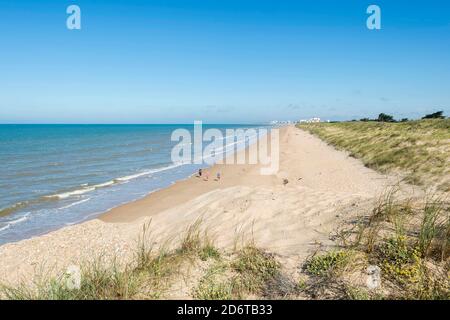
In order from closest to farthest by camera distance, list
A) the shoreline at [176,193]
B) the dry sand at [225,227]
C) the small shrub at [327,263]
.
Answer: the small shrub at [327,263] → the dry sand at [225,227] → the shoreline at [176,193]

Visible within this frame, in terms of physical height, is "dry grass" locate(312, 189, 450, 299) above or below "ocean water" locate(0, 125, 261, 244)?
above

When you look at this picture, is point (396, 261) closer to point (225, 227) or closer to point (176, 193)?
point (225, 227)

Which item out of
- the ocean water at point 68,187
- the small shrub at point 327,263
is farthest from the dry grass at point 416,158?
the ocean water at point 68,187

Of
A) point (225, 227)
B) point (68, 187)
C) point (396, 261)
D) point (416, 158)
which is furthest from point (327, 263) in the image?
point (68, 187)

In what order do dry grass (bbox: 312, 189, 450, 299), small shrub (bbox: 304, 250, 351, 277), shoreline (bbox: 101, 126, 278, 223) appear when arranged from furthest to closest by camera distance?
shoreline (bbox: 101, 126, 278, 223), small shrub (bbox: 304, 250, 351, 277), dry grass (bbox: 312, 189, 450, 299)

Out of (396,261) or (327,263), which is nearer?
(396,261)

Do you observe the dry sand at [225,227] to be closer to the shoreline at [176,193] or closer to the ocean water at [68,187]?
the shoreline at [176,193]

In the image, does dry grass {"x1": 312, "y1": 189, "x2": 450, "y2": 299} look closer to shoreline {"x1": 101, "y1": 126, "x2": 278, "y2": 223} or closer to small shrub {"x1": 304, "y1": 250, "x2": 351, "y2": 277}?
small shrub {"x1": 304, "y1": 250, "x2": 351, "y2": 277}

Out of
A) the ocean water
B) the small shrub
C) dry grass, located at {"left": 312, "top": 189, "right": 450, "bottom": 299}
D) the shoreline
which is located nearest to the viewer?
dry grass, located at {"left": 312, "top": 189, "right": 450, "bottom": 299}

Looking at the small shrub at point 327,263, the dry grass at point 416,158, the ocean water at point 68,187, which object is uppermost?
the dry grass at point 416,158

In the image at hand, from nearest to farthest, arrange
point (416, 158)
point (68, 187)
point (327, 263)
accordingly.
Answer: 1. point (327, 263)
2. point (416, 158)
3. point (68, 187)

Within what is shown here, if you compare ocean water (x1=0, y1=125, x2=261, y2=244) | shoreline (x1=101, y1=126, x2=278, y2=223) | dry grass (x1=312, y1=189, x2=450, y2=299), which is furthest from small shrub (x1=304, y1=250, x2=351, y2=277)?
ocean water (x1=0, y1=125, x2=261, y2=244)

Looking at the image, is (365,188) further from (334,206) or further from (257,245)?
(257,245)

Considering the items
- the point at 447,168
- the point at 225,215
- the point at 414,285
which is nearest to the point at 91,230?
the point at 225,215
